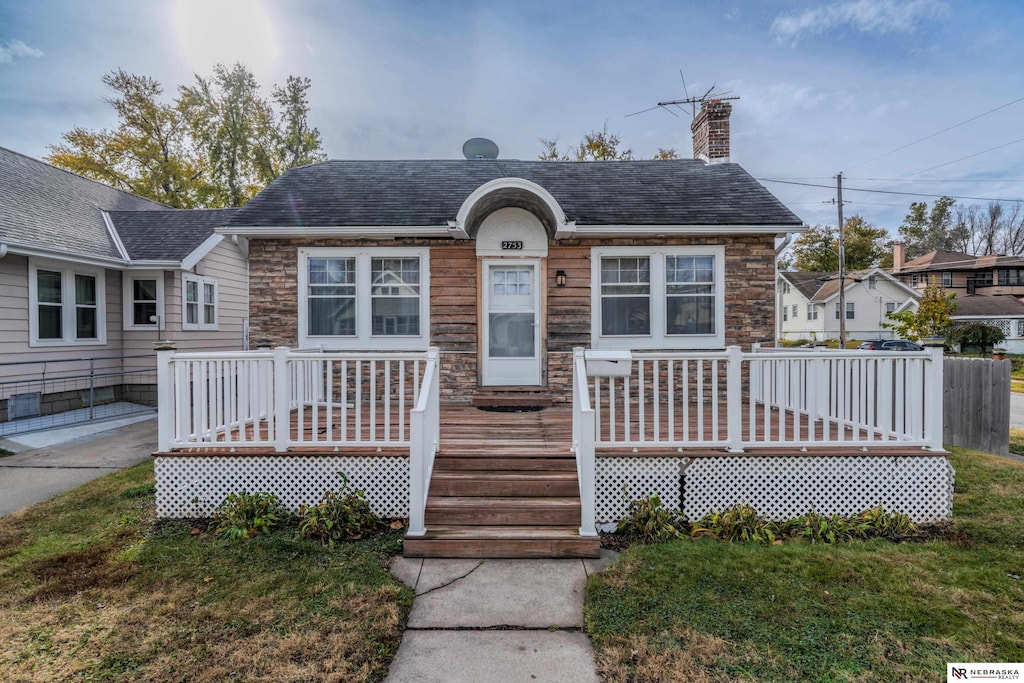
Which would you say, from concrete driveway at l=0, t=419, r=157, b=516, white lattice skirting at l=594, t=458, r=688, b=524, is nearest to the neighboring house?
white lattice skirting at l=594, t=458, r=688, b=524

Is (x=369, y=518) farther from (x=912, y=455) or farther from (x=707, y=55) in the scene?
(x=707, y=55)

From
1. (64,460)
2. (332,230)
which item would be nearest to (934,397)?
(332,230)

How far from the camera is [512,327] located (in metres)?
7.42

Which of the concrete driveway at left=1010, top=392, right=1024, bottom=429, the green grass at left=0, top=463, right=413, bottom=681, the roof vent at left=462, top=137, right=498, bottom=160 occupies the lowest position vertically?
the green grass at left=0, top=463, right=413, bottom=681

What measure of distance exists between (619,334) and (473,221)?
2793mm

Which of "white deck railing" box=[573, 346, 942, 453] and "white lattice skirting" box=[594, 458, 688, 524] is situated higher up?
"white deck railing" box=[573, 346, 942, 453]

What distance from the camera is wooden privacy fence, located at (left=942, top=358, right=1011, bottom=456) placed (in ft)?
22.5

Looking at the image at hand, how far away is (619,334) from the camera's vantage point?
750cm

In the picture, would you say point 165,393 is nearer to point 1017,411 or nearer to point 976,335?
point 1017,411

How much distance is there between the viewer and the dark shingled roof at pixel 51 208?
351 inches

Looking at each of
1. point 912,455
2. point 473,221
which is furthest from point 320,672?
point 473,221

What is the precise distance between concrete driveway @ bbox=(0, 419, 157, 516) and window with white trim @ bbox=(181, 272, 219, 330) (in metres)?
3.19

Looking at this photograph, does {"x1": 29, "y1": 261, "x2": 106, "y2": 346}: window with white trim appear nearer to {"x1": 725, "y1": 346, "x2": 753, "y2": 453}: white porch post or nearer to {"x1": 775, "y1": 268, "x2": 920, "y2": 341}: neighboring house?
{"x1": 725, "y1": 346, "x2": 753, "y2": 453}: white porch post

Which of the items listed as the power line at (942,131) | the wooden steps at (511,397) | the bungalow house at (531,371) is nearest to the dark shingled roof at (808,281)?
the power line at (942,131)
